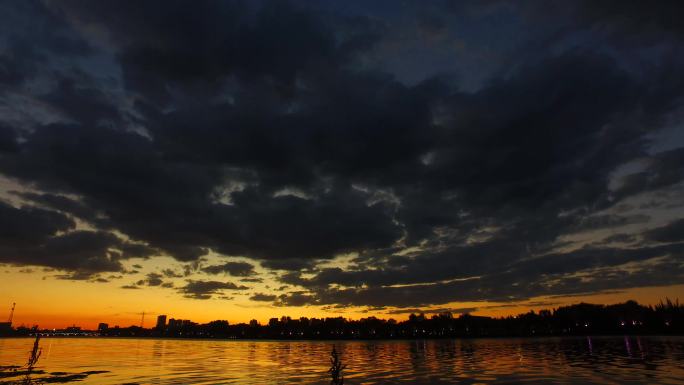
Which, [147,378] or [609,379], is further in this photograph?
[147,378]

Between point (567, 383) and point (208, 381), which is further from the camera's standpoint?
point (208, 381)

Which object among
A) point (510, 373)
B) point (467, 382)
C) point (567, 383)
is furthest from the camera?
point (510, 373)

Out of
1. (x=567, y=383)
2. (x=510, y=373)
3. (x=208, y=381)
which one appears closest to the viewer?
(x=567, y=383)

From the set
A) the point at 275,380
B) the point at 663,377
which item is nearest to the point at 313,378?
the point at 275,380

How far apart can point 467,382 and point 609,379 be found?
755 inches

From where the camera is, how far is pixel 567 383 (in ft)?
185

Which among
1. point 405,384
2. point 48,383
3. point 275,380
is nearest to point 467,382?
point 405,384

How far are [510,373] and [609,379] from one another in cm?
1607

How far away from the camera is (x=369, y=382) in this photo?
63250mm

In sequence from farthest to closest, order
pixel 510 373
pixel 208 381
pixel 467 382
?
pixel 510 373, pixel 208 381, pixel 467 382

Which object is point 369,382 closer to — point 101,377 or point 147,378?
point 147,378

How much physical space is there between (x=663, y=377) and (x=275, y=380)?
5596cm

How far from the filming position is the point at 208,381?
2643 inches

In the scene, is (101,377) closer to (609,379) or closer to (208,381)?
(208,381)
